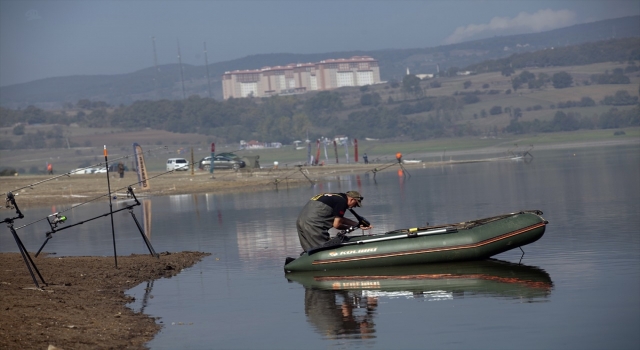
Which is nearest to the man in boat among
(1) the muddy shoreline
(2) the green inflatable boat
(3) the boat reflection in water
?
(2) the green inflatable boat

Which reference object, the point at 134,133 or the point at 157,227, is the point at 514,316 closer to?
the point at 157,227

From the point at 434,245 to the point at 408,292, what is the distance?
2.40 metres

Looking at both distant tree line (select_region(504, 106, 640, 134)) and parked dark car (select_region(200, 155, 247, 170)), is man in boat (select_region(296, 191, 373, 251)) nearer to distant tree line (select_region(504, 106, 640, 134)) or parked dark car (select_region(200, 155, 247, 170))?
parked dark car (select_region(200, 155, 247, 170))

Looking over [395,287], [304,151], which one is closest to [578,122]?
[304,151]

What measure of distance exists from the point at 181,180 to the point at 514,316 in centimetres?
4948

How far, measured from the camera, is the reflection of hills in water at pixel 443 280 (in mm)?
17891

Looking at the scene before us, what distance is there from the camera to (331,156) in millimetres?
134625

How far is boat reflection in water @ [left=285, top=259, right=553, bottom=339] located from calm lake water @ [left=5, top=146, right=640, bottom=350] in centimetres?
4

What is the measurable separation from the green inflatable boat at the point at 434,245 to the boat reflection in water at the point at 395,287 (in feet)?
0.72

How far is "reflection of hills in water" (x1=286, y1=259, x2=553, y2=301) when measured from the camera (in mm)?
17891

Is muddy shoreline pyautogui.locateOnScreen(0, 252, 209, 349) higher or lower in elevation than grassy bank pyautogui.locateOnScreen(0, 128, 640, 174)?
higher

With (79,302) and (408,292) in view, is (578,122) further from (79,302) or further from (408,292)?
(79,302)

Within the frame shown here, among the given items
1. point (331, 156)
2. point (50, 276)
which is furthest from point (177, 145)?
point (50, 276)

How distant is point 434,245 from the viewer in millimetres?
20484
